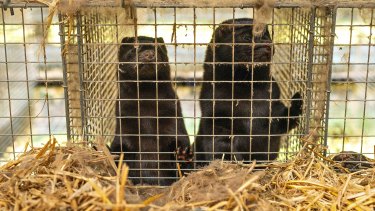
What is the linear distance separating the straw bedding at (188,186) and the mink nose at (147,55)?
52 centimetres

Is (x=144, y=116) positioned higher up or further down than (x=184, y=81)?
further down

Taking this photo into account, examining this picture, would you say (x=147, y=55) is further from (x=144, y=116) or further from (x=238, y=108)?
(x=238, y=108)

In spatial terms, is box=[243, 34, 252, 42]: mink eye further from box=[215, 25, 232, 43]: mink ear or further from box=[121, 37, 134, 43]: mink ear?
box=[121, 37, 134, 43]: mink ear

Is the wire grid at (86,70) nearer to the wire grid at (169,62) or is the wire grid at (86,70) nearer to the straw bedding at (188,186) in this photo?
the wire grid at (169,62)

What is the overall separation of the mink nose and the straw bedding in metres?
0.52

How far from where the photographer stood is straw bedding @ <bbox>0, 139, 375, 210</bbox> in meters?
1.83

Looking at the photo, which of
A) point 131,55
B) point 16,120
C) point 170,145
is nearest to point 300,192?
point 170,145

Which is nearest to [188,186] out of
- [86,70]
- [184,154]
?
[184,154]

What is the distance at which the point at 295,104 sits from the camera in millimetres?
2730

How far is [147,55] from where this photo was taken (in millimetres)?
2566

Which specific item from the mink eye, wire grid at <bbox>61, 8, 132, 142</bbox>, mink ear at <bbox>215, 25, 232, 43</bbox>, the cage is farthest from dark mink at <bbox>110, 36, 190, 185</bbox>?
the mink eye

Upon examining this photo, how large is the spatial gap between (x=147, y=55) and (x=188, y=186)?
765 millimetres

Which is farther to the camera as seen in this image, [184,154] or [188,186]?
[184,154]

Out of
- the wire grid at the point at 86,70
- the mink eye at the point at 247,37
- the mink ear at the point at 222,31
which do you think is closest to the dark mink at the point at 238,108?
the mink ear at the point at 222,31
